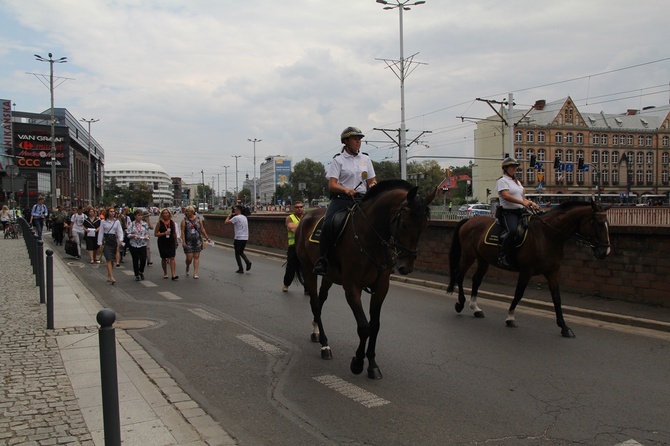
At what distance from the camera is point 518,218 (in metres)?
8.56

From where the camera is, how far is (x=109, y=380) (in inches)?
129

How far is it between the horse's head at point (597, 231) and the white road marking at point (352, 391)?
176 inches

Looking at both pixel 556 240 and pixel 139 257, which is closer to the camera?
pixel 556 240

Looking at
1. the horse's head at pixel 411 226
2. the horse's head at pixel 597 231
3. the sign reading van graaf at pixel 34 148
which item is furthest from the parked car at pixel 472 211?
the sign reading van graaf at pixel 34 148

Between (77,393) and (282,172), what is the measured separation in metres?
143

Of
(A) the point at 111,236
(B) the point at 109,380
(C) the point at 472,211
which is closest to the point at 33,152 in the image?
(C) the point at 472,211

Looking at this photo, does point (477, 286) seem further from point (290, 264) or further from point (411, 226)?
point (411, 226)

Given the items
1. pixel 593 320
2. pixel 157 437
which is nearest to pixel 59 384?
pixel 157 437

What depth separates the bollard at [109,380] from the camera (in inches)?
127

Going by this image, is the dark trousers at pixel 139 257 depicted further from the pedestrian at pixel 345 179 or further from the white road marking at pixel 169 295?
the pedestrian at pixel 345 179

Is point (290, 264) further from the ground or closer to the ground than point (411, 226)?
closer to the ground

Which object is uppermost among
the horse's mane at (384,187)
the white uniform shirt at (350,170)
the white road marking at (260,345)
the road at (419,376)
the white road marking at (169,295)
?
the white uniform shirt at (350,170)

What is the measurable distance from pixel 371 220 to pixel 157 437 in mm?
2917

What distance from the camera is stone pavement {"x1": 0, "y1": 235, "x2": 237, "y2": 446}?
13.8 ft
